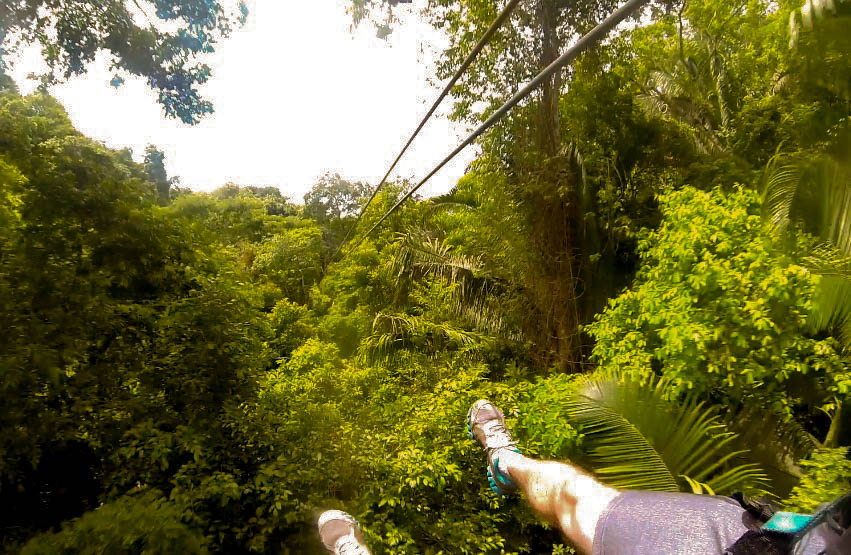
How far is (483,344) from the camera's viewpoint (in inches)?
213

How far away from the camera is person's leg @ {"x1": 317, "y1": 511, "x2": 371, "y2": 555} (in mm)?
2543

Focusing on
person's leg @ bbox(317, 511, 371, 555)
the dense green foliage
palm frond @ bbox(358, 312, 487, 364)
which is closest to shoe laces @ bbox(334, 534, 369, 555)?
person's leg @ bbox(317, 511, 371, 555)

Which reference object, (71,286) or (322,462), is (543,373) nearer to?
(322,462)

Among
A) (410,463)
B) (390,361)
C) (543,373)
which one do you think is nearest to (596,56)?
(543,373)

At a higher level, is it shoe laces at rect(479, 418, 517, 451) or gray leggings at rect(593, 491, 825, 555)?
gray leggings at rect(593, 491, 825, 555)

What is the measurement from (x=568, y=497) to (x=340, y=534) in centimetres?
183

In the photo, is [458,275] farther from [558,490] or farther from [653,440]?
[558,490]

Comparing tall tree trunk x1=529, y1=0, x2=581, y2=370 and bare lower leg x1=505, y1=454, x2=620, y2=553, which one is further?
tall tree trunk x1=529, y1=0, x2=581, y2=370

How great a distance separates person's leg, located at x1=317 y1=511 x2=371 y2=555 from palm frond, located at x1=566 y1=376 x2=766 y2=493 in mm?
1672

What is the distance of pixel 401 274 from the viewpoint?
7.20m

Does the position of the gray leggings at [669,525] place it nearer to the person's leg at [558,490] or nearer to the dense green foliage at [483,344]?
the person's leg at [558,490]

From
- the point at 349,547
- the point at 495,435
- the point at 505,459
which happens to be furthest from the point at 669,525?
the point at 349,547

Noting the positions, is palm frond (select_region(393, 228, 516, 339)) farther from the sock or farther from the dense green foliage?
the sock

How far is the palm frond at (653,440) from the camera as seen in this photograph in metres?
2.82
